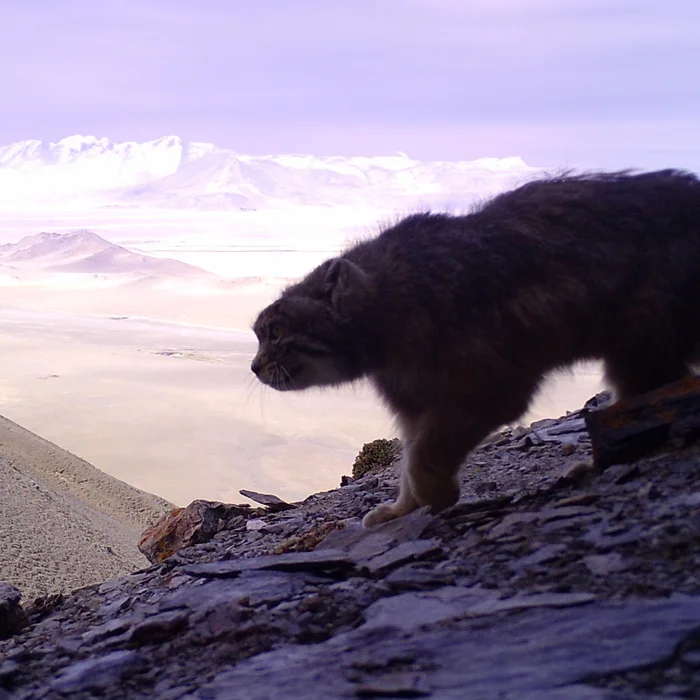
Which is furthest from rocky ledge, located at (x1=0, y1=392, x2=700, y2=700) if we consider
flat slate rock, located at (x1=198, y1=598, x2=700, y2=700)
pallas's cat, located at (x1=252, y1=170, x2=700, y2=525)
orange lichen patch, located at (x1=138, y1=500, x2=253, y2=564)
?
orange lichen patch, located at (x1=138, y1=500, x2=253, y2=564)

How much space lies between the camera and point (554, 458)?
6293 mm

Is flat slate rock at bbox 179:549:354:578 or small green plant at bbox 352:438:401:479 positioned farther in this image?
small green plant at bbox 352:438:401:479

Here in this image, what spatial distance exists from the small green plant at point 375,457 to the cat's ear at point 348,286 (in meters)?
3.95

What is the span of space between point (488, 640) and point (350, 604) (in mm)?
902

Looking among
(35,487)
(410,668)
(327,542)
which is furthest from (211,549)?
(35,487)

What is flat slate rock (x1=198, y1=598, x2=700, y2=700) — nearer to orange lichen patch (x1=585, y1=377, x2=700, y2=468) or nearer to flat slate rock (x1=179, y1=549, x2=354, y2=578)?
flat slate rock (x1=179, y1=549, x2=354, y2=578)

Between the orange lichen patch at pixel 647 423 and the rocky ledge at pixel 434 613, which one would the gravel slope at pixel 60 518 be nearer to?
the rocky ledge at pixel 434 613

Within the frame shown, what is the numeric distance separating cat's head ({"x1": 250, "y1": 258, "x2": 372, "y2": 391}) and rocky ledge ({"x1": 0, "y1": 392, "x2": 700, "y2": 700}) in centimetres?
97

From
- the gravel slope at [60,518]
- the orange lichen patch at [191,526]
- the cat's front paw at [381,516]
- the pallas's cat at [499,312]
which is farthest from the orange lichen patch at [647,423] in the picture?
the gravel slope at [60,518]

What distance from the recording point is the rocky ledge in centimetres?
269

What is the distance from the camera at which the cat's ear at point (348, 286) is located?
4.71 metres

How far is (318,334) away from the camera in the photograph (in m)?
4.79

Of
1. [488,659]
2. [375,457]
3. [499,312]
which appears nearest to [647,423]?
[499,312]

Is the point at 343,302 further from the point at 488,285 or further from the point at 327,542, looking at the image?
the point at 327,542
